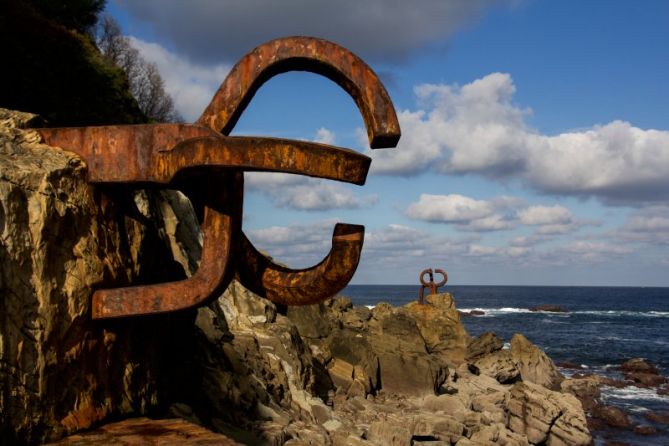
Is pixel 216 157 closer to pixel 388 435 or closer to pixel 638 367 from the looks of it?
pixel 388 435

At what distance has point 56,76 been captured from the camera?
13852 millimetres

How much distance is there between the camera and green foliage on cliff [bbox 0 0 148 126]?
1230cm

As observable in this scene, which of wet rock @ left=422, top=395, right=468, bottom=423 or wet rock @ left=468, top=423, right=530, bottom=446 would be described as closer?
wet rock @ left=468, top=423, right=530, bottom=446

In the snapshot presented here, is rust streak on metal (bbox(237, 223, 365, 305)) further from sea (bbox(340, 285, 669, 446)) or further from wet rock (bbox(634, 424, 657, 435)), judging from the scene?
wet rock (bbox(634, 424, 657, 435))

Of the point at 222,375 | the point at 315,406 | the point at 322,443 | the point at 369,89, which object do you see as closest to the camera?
the point at 369,89

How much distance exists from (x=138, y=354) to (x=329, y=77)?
1.51m

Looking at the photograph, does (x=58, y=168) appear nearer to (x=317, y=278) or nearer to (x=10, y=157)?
(x=10, y=157)

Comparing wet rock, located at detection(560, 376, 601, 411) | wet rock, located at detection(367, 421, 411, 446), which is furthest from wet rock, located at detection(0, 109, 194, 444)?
wet rock, located at detection(560, 376, 601, 411)

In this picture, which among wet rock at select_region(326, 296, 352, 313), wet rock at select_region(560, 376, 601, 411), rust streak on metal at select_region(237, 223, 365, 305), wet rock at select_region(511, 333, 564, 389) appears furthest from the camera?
wet rock at select_region(511, 333, 564, 389)

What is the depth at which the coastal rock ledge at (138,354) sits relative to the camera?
7.40 ft

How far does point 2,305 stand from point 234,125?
47.1 inches

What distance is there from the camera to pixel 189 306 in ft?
8.48

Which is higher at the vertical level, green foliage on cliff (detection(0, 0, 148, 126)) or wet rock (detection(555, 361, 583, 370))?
green foliage on cliff (detection(0, 0, 148, 126))

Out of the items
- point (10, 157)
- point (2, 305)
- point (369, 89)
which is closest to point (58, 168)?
point (10, 157)
